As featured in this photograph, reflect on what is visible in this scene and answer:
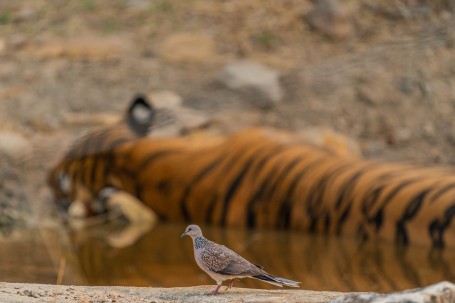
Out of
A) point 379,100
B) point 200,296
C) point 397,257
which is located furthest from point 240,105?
point 200,296

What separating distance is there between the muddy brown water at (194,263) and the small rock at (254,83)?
1817 millimetres

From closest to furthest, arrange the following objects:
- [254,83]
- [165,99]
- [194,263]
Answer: [194,263]
[165,99]
[254,83]

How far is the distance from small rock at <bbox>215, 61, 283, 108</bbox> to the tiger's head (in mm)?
1237

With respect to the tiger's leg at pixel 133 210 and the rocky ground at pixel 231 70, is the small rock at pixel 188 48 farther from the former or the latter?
the tiger's leg at pixel 133 210

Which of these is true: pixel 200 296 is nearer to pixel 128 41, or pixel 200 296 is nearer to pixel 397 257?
pixel 397 257

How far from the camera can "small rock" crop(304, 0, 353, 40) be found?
794 centimetres

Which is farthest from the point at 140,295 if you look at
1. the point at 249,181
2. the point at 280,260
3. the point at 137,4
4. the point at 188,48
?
the point at 137,4

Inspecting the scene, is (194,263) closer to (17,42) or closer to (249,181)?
(249,181)

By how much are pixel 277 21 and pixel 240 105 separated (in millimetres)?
1441

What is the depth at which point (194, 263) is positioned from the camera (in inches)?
167

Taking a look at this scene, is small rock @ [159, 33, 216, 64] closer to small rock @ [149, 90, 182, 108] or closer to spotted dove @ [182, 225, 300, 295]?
small rock @ [149, 90, 182, 108]

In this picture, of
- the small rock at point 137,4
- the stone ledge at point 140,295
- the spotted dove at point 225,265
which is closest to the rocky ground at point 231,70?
the small rock at point 137,4

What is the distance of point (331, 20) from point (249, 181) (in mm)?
2934

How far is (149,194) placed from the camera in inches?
210
